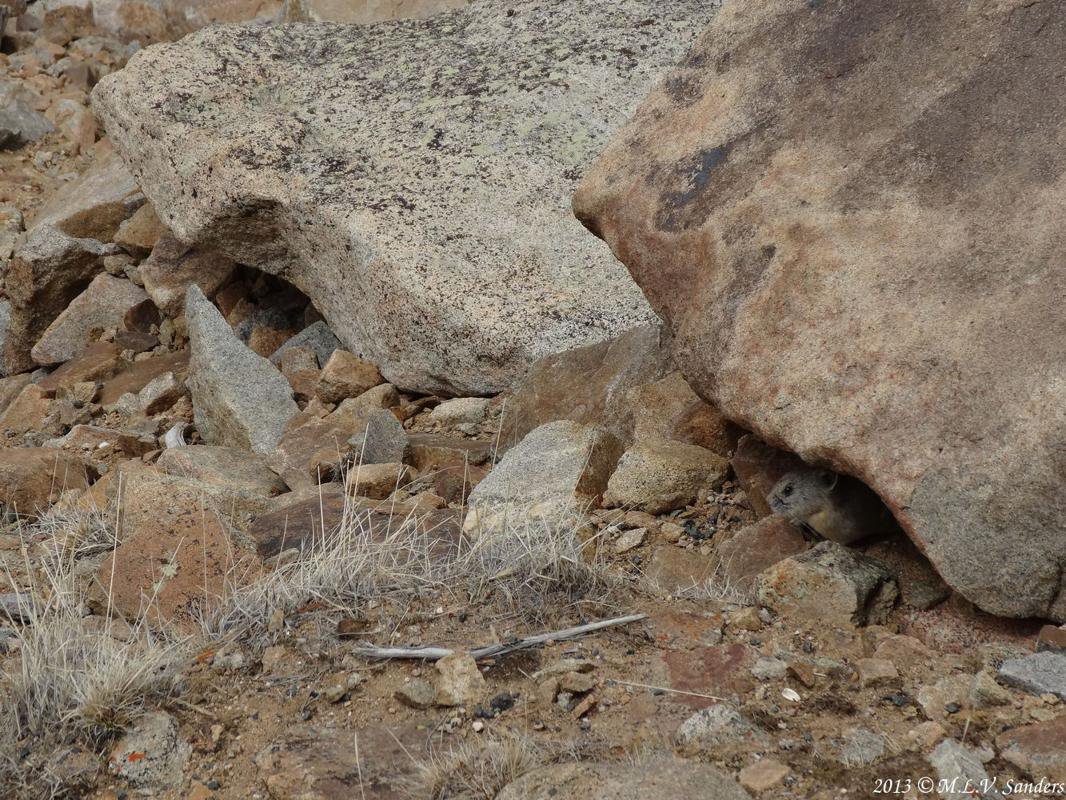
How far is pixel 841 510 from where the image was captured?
2.54 meters

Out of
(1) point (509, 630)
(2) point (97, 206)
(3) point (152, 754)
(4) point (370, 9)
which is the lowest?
(3) point (152, 754)

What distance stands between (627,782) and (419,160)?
3410 millimetres

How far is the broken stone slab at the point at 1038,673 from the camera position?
1.89m

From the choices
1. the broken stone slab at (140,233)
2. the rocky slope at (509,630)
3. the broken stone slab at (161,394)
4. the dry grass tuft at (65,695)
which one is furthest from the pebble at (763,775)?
the broken stone slab at (140,233)

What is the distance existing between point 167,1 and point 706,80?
841cm

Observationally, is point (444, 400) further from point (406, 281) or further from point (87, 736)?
point (87, 736)

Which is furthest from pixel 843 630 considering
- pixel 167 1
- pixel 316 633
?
pixel 167 1

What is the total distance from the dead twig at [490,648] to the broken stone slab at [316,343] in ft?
9.64

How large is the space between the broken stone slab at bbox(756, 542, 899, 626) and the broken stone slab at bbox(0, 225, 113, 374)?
4.87m

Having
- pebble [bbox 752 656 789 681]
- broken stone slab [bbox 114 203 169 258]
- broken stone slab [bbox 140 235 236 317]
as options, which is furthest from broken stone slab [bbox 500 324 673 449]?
broken stone slab [bbox 114 203 169 258]

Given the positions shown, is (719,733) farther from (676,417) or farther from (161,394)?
(161,394)

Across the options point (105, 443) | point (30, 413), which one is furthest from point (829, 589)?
point (30, 413)

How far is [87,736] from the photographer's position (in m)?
2.03

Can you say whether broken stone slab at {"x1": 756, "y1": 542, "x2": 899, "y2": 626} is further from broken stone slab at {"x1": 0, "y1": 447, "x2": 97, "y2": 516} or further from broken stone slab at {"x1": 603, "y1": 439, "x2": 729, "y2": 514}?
Answer: broken stone slab at {"x1": 0, "y1": 447, "x2": 97, "y2": 516}
